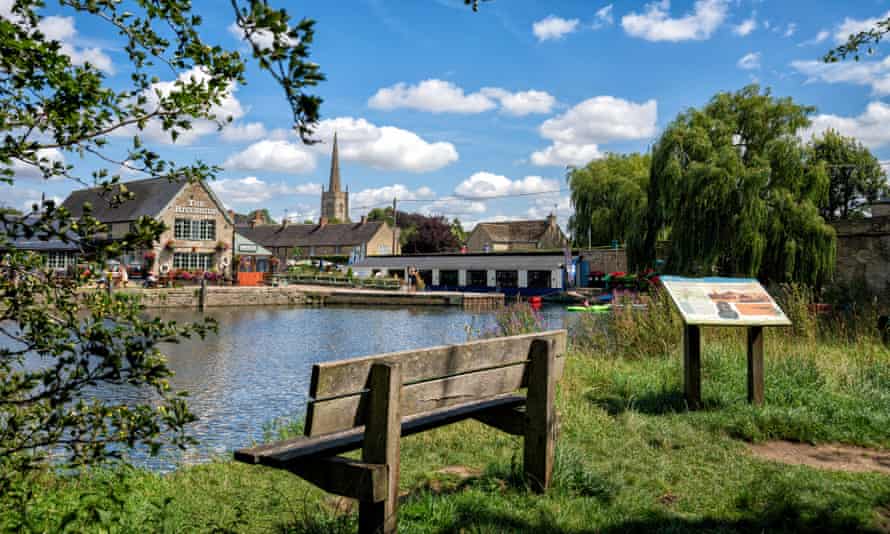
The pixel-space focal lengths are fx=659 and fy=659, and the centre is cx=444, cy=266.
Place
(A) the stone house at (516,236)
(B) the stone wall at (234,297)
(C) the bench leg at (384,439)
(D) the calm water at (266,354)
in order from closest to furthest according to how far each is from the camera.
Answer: (C) the bench leg at (384,439)
(D) the calm water at (266,354)
(B) the stone wall at (234,297)
(A) the stone house at (516,236)

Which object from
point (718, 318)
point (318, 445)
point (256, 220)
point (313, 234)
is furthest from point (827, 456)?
point (256, 220)

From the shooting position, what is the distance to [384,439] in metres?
3.27

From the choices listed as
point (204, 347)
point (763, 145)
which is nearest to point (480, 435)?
point (204, 347)

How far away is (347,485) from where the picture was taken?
3.25m

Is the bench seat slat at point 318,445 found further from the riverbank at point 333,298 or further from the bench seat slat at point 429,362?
the riverbank at point 333,298

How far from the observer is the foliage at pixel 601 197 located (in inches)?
1570

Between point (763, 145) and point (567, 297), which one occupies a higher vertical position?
point (763, 145)

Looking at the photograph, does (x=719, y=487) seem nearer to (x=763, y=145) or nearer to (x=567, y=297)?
(x=763, y=145)

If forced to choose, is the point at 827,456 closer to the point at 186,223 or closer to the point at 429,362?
the point at 429,362

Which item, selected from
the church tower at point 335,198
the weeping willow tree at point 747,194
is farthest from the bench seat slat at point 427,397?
the church tower at point 335,198

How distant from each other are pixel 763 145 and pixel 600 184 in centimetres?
1953

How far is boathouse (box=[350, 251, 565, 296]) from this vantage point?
44094 millimetres

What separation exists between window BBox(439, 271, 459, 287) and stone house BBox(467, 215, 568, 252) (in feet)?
91.1

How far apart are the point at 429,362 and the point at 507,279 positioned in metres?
42.8
